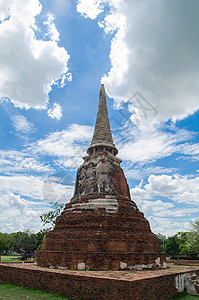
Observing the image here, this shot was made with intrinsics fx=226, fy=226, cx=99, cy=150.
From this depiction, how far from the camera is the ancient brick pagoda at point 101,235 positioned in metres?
11.7

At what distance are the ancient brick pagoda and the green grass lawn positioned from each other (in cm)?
214

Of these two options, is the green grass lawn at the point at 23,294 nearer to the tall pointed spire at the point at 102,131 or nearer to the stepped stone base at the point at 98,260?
the stepped stone base at the point at 98,260

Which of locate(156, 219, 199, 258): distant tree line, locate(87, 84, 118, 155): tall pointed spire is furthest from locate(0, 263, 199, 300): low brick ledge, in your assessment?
locate(156, 219, 199, 258): distant tree line

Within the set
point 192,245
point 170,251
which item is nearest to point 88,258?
point 192,245

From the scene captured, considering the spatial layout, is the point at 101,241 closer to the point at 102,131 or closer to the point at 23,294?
the point at 23,294

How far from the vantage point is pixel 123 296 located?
762 centimetres

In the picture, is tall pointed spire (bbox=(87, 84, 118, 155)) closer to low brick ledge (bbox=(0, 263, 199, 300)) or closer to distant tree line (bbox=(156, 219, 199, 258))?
low brick ledge (bbox=(0, 263, 199, 300))

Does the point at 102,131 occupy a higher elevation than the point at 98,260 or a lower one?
higher

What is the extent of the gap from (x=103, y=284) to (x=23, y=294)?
3842 millimetres

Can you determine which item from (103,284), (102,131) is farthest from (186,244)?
(103,284)

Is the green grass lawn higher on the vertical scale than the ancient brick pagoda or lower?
lower

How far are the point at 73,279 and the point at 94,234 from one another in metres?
3.51

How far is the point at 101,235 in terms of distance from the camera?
486 inches

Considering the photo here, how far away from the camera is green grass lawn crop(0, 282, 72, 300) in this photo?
8.86 metres
